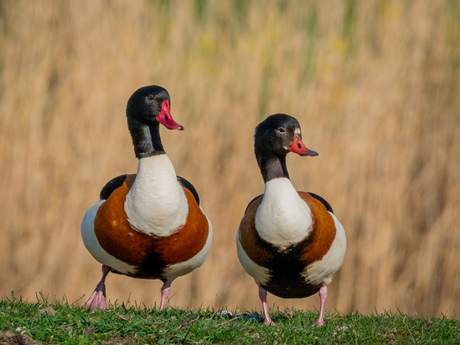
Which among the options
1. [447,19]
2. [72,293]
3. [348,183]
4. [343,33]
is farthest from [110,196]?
[447,19]

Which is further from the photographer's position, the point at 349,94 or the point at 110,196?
the point at 349,94

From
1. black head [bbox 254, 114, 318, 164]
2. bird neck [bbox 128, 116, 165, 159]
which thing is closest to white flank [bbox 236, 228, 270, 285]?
black head [bbox 254, 114, 318, 164]

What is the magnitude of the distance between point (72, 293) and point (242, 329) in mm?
2929

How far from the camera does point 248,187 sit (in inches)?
266

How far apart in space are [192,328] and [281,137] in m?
1.34

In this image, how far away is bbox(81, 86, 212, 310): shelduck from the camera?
4500 millimetres

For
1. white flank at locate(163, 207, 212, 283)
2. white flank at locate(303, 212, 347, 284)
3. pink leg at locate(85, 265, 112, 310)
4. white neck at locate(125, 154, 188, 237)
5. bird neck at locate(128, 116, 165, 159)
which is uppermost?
bird neck at locate(128, 116, 165, 159)

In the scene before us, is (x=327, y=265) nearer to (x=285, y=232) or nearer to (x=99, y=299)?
(x=285, y=232)

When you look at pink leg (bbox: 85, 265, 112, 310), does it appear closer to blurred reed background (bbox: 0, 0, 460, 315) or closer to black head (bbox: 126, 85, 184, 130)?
black head (bbox: 126, 85, 184, 130)

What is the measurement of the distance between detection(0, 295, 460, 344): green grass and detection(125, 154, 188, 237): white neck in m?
0.55

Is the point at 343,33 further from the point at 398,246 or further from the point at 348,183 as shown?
the point at 398,246

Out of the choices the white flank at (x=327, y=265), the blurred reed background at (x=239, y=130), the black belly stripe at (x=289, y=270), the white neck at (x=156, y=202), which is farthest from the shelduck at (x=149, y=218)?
the blurred reed background at (x=239, y=130)

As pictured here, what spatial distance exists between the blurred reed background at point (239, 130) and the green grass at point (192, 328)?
2048 millimetres

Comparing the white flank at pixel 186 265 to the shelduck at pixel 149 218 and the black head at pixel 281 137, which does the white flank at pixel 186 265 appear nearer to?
the shelduck at pixel 149 218
